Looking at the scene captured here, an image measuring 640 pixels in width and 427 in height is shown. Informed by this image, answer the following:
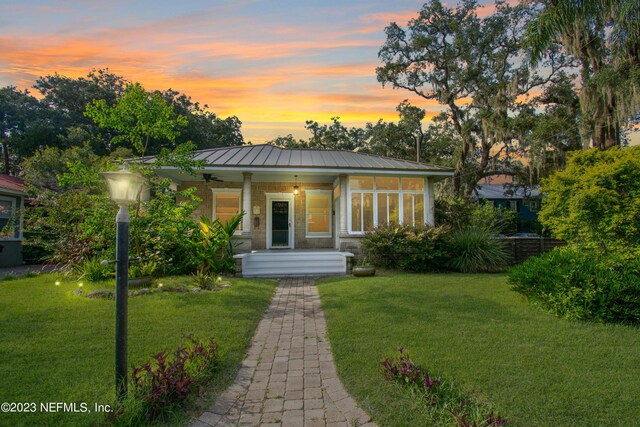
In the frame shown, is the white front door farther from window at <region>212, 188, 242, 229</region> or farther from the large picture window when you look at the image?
the large picture window

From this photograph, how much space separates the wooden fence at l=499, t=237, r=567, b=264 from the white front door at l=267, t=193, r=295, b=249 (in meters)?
7.72

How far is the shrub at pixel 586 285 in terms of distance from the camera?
4.95 m

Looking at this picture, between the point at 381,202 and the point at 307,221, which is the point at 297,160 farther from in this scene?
the point at 381,202

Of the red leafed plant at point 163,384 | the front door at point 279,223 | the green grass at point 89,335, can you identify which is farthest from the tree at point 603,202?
the front door at point 279,223

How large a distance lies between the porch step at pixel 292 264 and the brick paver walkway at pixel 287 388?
5324 millimetres

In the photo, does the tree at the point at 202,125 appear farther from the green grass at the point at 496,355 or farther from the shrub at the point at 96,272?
the green grass at the point at 496,355

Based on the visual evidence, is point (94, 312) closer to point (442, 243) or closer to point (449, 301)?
point (449, 301)

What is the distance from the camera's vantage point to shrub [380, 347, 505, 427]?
8.18ft

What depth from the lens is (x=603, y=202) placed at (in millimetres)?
6156

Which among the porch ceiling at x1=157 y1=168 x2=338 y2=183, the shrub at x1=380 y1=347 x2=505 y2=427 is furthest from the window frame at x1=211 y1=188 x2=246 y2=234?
the shrub at x1=380 y1=347 x2=505 y2=427

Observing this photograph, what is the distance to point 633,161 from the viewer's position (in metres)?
6.17

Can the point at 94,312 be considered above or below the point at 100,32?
below

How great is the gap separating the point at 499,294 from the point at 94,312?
7.45 metres

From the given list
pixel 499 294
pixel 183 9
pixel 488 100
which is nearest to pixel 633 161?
pixel 499 294
